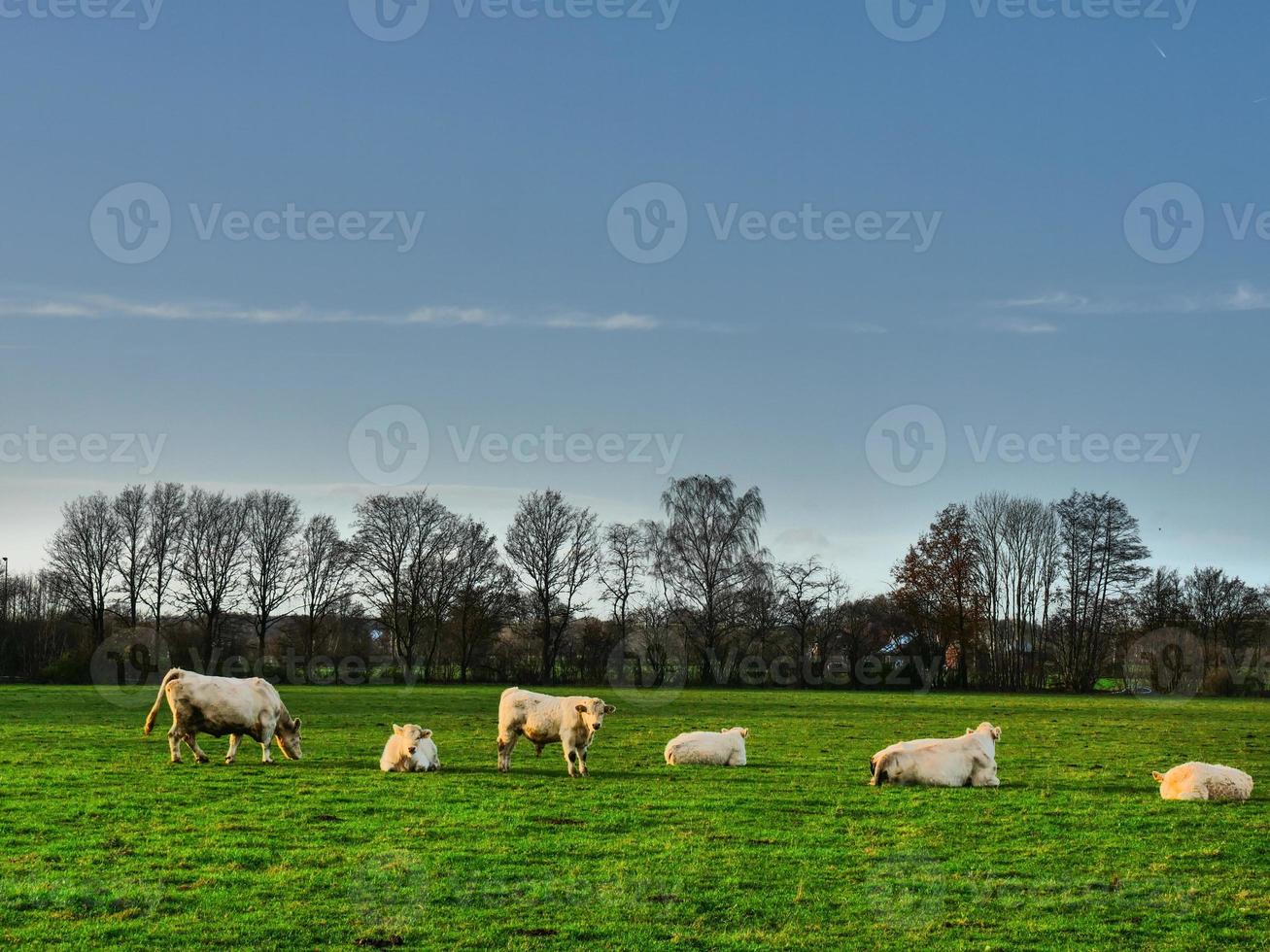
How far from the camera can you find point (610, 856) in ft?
40.9

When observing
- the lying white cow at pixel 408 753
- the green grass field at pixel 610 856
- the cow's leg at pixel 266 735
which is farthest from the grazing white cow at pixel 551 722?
the cow's leg at pixel 266 735

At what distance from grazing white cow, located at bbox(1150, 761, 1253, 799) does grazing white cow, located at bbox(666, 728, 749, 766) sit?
752 centimetres

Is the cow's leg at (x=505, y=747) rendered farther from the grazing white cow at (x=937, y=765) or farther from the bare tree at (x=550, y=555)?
the bare tree at (x=550, y=555)

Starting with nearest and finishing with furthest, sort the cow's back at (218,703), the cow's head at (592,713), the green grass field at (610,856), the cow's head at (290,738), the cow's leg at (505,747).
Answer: the green grass field at (610,856)
the cow's head at (592,713)
the cow's leg at (505,747)
the cow's back at (218,703)
the cow's head at (290,738)

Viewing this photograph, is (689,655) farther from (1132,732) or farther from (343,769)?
(343,769)

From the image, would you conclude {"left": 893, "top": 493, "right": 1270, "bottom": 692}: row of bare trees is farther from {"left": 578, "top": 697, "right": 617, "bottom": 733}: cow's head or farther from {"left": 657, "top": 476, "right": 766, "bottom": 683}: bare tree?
{"left": 578, "top": 697, "right": 617, "bottom": 733}: cow's head

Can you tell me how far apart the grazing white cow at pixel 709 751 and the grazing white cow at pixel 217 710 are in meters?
7.63

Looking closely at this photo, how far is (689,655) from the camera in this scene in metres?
85.4

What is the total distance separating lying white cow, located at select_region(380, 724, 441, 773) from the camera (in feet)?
66.1

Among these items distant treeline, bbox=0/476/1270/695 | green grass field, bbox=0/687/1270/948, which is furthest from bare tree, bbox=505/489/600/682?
green grass field, bbox=0/687/1270/948

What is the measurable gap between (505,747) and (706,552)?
68250mm

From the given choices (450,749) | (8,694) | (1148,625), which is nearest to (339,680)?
(8,694)

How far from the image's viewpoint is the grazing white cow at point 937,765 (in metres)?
18.5

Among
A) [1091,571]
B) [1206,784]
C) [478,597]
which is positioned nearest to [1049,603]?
[1091,571]
